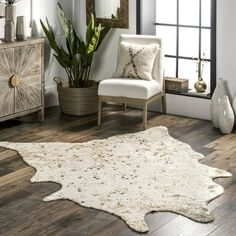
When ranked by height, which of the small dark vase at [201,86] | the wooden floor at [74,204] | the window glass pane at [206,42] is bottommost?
the wooden floor at [74,204]

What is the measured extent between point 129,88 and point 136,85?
0.07m

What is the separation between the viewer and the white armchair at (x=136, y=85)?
5891 millimetres

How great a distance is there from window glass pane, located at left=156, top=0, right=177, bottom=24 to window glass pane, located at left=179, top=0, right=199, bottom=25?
83 mm

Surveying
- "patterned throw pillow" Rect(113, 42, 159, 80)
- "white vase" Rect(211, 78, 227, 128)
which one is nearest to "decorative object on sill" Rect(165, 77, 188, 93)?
"patterned throw pillow" Rect(113, 42, 159, 80)

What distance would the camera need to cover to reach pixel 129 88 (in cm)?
589

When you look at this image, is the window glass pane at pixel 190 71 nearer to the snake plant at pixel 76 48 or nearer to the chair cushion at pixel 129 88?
the chair cushion at pixel 129 88

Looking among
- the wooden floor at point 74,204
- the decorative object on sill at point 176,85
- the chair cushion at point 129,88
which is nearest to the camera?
the wooden floor at point 74,204

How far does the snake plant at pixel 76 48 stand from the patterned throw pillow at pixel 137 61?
15.7 inches

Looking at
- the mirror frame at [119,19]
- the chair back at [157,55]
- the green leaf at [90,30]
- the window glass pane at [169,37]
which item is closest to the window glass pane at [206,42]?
the window glass pane at [169,37]

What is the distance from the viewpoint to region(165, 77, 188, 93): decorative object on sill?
6402mm

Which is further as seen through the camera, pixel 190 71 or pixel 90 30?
pixel 190 71

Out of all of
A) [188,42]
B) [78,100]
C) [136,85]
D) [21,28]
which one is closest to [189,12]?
[188,42]

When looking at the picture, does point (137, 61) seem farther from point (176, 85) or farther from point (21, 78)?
point (21, 78)

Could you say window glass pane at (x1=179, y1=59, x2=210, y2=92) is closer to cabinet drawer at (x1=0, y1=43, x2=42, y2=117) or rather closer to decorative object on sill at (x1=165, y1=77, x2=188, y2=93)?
decorative object on sill at (x1=165, y1=77, x2=188, y2=93)
